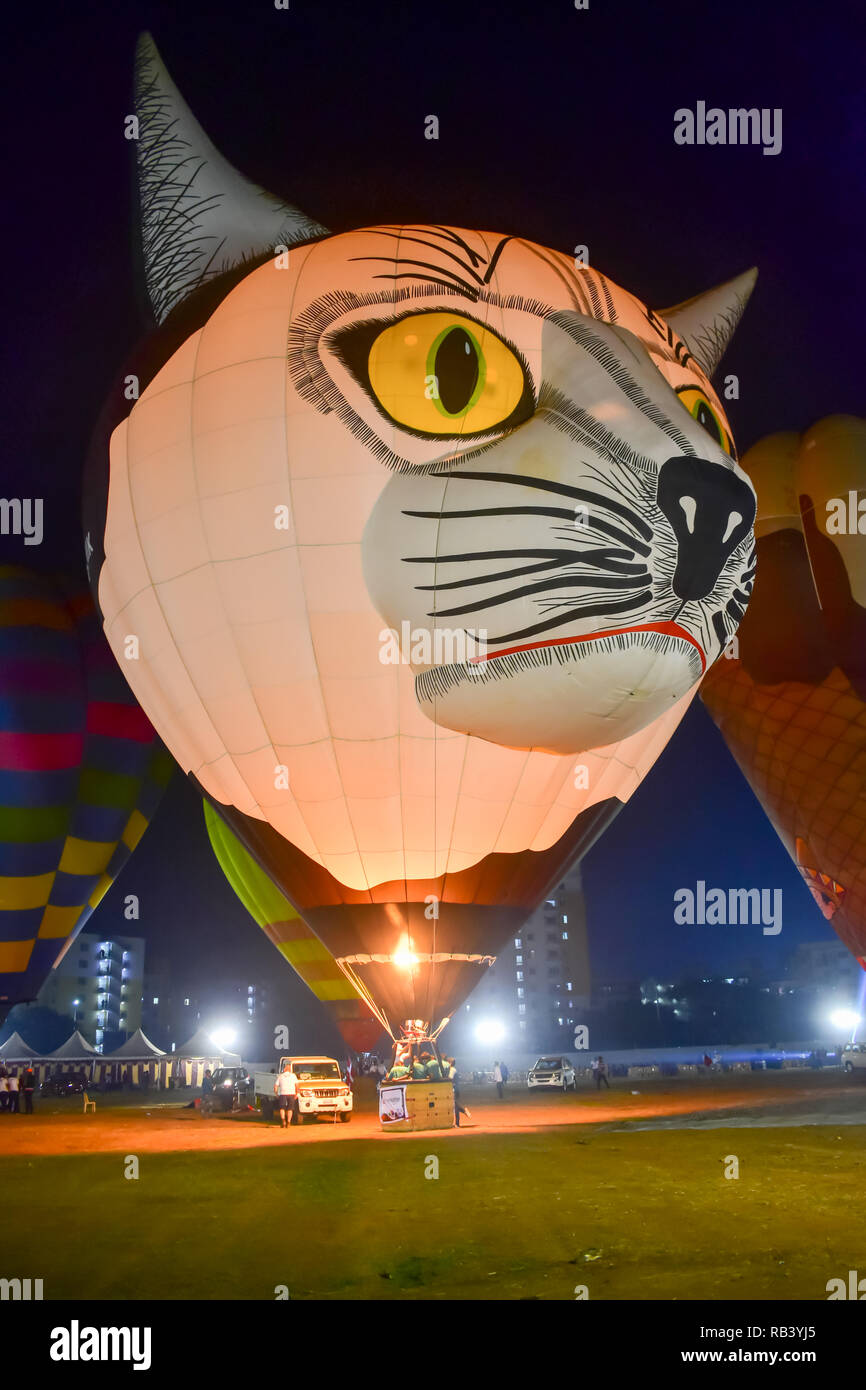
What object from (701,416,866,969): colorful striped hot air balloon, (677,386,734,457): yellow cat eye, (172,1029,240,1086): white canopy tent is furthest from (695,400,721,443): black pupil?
(172,1029,240,1086): white canopy tent

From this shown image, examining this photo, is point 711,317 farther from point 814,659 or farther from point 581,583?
point 581,583

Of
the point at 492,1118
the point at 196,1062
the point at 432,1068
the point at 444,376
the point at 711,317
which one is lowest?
the point at 196,1062

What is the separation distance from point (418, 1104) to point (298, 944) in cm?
706

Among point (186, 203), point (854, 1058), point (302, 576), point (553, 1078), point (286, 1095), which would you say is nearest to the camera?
point (302, 576)

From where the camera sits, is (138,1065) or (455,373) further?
(138,1065)

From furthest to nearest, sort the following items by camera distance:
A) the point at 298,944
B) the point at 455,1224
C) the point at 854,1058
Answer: the point at 854,1058
the point at 298,944
the point at 455,1224

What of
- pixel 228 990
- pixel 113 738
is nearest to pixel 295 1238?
pixel 113 738

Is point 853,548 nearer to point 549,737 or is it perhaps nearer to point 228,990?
point 549,737

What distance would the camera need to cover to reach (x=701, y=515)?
929 centimetres

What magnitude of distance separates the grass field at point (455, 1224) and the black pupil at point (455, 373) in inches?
240

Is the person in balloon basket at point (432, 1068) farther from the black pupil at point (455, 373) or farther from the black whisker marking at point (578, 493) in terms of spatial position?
the black pupil at point (455, 373)

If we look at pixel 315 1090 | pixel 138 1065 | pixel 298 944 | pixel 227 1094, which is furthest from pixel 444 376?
pixel 138 1065

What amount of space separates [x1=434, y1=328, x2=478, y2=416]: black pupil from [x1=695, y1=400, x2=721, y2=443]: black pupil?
2561 mm

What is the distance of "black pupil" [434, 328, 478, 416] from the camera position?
959 centimetres
